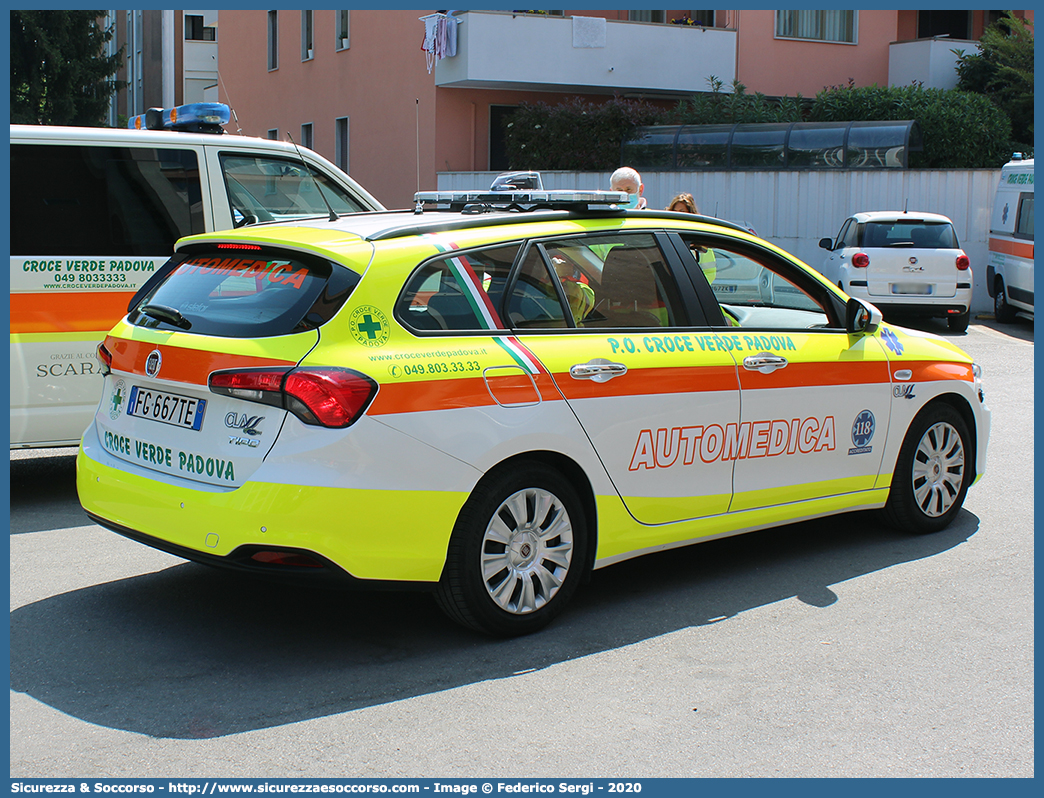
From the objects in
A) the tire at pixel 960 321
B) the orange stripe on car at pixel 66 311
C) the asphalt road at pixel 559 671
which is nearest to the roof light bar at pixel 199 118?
the orange stripe on car at pixel 66 311

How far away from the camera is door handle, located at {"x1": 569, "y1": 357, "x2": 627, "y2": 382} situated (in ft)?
15.3

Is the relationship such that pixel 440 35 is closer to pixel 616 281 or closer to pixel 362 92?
pixel 362 92

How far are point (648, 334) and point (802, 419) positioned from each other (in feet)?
3.18

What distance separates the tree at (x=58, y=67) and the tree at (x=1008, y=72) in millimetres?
22059

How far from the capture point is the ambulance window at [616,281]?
16.0ft

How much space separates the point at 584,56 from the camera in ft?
85.8

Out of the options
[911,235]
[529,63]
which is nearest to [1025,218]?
[911,235]

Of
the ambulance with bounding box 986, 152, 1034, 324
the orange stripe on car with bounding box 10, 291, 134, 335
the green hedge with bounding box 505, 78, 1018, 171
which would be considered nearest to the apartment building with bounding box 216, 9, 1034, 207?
the green hedge with bounding box 505, 78, 1018, 171

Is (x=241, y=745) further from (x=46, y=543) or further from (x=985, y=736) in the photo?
(x=46, y=543)

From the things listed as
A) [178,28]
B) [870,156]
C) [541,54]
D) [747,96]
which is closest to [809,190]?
[870,156]

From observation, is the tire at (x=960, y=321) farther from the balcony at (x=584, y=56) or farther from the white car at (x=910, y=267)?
the balcony at (x=584, y=56)

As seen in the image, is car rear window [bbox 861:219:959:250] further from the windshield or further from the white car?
the windshield

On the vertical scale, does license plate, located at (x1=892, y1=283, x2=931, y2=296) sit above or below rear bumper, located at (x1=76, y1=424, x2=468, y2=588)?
above

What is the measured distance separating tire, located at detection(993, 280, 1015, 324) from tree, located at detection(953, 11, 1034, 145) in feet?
30.2
